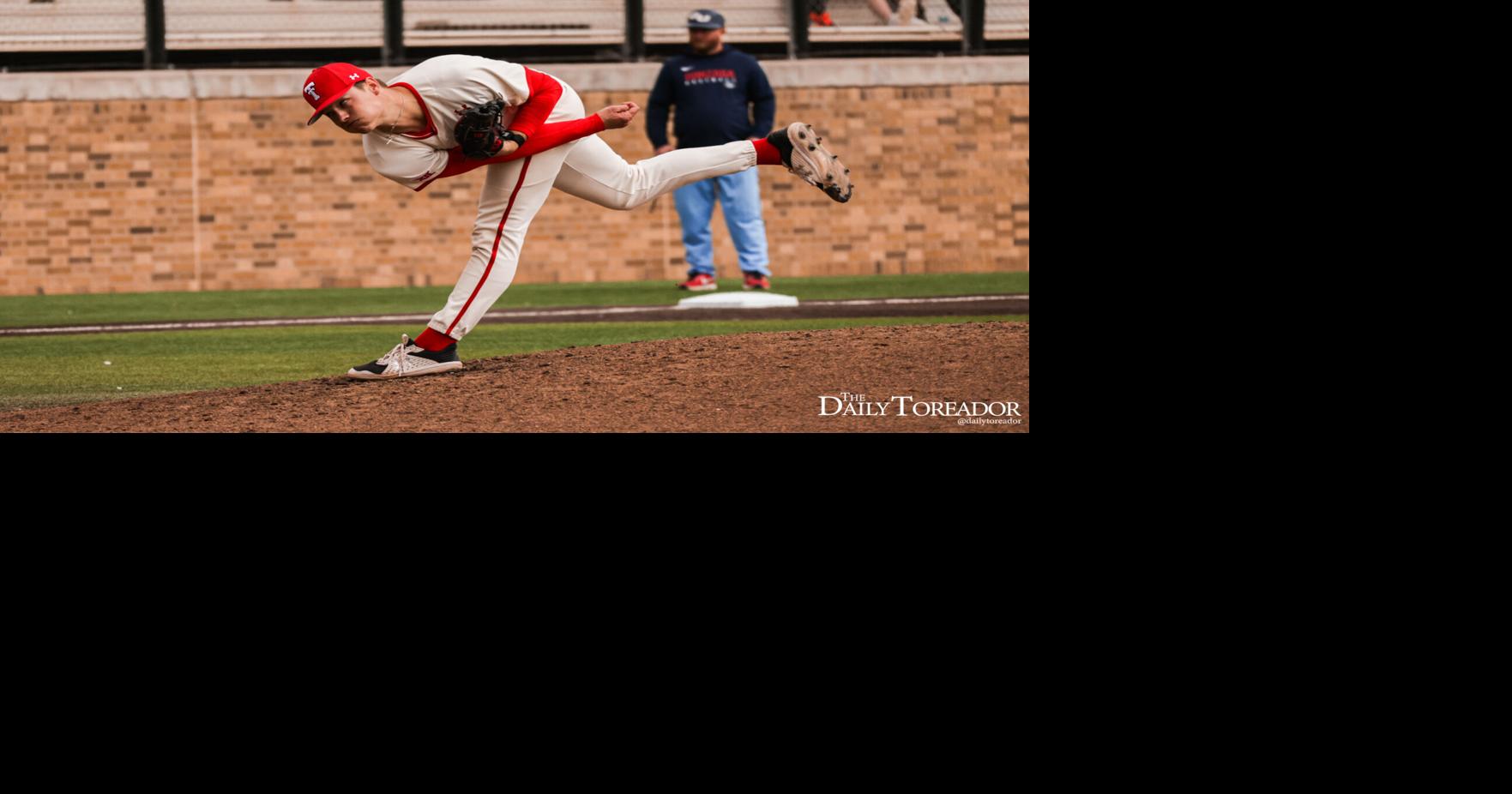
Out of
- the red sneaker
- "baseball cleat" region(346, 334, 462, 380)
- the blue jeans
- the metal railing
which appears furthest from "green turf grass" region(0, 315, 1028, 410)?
the metal railing

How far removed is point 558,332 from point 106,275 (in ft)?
20.0

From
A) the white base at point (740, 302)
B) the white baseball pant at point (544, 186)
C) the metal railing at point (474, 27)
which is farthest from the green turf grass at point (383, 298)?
the white baseball pant at point (544, 186)

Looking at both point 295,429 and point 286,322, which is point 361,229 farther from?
point 295,429

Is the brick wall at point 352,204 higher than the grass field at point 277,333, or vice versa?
the brick wall at point 352,204

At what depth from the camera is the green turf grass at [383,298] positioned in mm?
10570

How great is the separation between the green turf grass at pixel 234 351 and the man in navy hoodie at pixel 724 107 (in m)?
2.01

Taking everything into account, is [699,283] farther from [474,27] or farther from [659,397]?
[659,397]

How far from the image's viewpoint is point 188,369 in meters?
7.40

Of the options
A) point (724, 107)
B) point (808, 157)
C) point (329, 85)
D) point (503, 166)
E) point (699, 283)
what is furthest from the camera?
point (699, 283)

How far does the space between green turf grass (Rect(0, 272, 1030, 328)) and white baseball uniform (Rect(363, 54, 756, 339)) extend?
4.07 m

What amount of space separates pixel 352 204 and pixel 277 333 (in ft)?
14.4

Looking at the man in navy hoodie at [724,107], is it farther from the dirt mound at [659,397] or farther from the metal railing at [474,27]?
the dirt mound at [659,397]

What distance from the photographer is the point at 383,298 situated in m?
11.9

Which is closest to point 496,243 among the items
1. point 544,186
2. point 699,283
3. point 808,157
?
point 544,186
